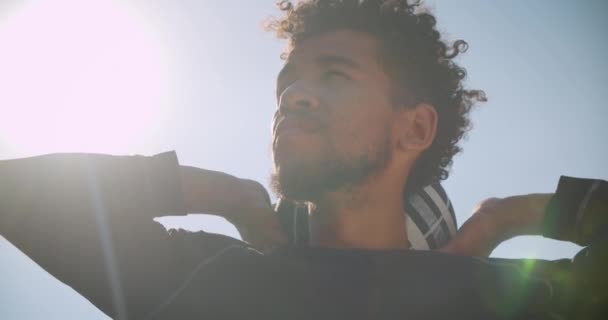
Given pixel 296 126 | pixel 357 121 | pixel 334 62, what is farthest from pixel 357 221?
pixel 334 62

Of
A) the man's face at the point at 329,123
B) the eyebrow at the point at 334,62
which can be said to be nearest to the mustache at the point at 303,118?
the man's face at the point at 329,123

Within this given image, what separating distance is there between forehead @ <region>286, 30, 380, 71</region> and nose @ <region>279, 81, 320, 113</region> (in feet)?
1.35

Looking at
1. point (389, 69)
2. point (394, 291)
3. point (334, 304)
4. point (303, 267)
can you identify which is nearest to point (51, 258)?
point (303, 267)

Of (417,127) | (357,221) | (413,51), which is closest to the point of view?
(357,221)

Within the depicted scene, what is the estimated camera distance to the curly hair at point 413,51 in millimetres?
3822

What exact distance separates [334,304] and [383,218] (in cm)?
136

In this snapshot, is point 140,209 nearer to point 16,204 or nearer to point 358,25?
point 16,204

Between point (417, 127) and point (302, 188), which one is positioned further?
point (417, 127)

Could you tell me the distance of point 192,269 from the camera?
2115 mm

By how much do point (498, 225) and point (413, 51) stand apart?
5.89 ft

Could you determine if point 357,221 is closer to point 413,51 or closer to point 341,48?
point 341,48

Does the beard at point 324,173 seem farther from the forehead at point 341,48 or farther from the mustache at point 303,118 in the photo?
the forehead at point 341,48

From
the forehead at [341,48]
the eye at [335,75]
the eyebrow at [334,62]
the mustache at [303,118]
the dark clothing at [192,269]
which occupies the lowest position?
the dark clothing at [192,269]

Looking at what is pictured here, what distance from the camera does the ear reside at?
3.51 meters
